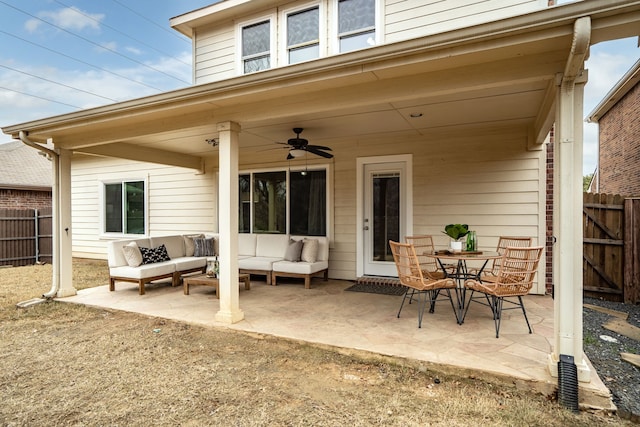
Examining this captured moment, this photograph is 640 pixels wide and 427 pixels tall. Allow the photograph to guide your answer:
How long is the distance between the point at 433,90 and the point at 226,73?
537cm

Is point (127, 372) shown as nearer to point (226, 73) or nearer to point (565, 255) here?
point (565, 255)

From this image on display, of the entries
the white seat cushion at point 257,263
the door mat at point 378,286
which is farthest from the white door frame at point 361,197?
the white seat cushion at point 257,263

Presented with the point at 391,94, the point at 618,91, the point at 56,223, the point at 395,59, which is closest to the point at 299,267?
the point at 391,94

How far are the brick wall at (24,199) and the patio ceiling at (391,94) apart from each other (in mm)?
8730

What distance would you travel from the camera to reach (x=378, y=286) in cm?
582

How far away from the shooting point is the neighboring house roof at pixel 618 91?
743 cm

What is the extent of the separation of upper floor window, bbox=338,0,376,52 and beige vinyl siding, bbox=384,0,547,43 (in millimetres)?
275

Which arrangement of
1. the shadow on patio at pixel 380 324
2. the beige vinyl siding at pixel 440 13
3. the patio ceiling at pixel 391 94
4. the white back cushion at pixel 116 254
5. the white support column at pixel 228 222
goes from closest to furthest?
the patio ceiling at pixel 391 94, the shadow on patio at pixel 380 324, the white support column at pixel 228 222, the beige vinyl siding at pixel 440 13, the white back cushion at pixel 116 254

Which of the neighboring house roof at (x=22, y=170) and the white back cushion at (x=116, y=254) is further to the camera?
the neighboring house roof at (x=22, y=170)

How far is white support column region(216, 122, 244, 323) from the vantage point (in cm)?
389

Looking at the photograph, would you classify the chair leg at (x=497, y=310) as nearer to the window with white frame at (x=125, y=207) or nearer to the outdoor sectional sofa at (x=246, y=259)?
the outdoor sectional sofa at (x=246, y=259)

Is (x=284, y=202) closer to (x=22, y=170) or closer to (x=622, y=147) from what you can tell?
(x=622, y=147)

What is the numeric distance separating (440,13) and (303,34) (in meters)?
2.35

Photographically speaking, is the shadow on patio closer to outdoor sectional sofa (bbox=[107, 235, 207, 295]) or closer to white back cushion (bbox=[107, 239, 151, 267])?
outdoor sectional sofa (bbox=[107, 235, 207, 295])
